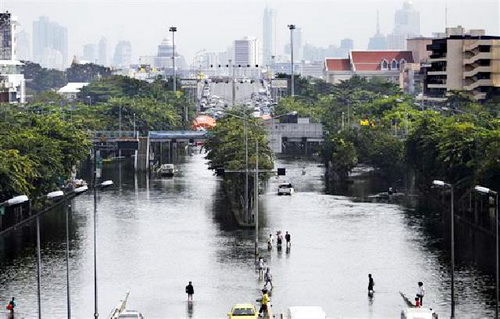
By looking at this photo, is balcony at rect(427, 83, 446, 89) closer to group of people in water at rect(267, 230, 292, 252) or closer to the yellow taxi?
group of people in water at rect(267, 230, 292, 252)

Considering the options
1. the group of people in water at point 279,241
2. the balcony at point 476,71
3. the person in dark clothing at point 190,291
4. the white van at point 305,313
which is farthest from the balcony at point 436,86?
the white van at point 305,313

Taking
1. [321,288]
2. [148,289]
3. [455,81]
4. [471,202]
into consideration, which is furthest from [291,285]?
[455,81]

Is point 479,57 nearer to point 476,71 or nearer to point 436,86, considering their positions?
point 476,71

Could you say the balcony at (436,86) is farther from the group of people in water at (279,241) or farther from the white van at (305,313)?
the white van at (305,313)

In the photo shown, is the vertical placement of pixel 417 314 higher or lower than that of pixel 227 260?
higher

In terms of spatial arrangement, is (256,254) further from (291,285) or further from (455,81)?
(455,81)

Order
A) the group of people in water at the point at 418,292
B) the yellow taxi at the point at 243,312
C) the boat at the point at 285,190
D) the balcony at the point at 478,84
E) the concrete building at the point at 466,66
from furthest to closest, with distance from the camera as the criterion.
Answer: the balcony at the point at 478,84 < the concrete building at the point at 466,66 < the boat at the point at 285,190 < the group of people in water at the point at 418,292 < the yellow taxi at the point at 243,312

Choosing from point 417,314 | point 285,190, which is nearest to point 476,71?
point 285,190
